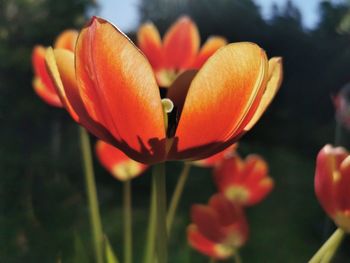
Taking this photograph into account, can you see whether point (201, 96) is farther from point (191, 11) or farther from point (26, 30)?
point (26, 30)

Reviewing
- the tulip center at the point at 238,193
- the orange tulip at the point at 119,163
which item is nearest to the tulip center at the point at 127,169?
the orange tulip at the point at 119,163

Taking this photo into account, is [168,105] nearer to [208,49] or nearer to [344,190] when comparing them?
[344,190]

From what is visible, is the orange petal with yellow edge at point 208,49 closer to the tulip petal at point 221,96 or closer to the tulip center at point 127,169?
the tulip center at point 127,169

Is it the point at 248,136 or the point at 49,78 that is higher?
the point at 49,78

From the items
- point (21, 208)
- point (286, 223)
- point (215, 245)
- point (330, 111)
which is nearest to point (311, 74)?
point (330, 111)

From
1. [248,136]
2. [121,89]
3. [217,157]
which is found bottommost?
[248,136]

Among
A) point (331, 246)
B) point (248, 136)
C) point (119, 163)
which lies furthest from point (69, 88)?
point (248, 136)

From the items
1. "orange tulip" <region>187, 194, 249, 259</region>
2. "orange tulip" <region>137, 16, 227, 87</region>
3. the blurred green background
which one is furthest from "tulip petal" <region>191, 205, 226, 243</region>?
the blurred green background
